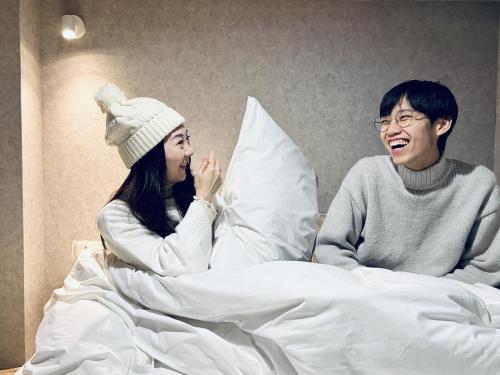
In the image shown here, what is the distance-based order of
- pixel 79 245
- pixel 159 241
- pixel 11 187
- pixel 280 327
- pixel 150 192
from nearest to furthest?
pixel 280 327
pixel 159 241
pixel 150 192
pixel 11 187
pixel 79 245

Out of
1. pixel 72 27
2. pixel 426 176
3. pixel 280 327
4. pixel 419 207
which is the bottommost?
pixel 280 327

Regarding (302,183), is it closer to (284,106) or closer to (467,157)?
(284,106)

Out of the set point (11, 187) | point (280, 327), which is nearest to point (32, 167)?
point (11, 187)

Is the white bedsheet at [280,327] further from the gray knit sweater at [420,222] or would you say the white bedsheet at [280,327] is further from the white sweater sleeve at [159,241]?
the gray knit sweater at [420,222]

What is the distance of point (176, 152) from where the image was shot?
1536 millimetres

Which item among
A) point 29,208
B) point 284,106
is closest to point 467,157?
point 284,106

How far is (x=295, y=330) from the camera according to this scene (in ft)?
3.34

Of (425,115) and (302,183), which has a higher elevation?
(425,115)

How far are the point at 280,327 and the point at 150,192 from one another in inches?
26.1

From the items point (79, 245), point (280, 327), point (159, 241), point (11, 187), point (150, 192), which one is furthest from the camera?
point (79, 245)

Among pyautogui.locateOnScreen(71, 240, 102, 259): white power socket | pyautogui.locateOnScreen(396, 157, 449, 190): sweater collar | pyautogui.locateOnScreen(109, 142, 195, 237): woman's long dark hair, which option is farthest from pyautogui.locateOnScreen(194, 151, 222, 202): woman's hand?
pyautogui.locateOnScreen(71, 240, 102, 259): white power socket

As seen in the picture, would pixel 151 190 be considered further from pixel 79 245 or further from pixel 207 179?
pixel 79 245

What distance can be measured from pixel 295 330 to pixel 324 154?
1.50 m

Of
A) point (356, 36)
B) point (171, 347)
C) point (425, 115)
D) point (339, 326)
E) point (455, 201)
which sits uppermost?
point (356, 36)
